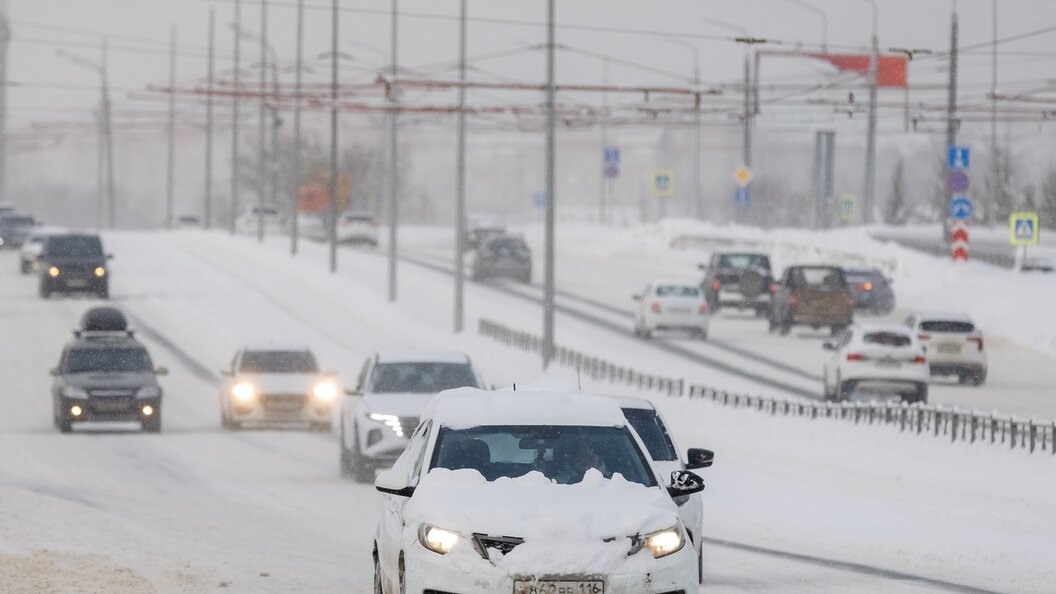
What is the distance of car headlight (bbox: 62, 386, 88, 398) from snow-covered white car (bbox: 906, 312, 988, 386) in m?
18.0

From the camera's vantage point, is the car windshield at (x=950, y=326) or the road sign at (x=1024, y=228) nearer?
the car windshield at (x=950, y=326)

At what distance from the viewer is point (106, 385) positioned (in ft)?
105

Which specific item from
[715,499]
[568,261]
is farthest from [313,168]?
[715,499]

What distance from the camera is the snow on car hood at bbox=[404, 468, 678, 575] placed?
29.1 feet

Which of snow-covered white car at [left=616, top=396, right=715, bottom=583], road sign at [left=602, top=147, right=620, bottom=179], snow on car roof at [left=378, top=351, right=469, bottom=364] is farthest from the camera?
road sign at [left=602, top=147, right=620, bottom=179]

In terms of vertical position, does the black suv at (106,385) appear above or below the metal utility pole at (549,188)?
below

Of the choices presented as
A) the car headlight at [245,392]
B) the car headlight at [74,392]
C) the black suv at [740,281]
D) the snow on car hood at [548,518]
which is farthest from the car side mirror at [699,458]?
the black suv at [740,281]

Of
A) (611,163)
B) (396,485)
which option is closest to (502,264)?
(611,163)

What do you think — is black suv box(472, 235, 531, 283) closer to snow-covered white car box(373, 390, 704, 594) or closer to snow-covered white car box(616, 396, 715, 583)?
snow-covered white car box(616, 396, 715, 583)

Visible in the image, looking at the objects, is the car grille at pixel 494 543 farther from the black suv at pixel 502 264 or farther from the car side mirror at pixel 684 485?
the black suv at pixel 502 264

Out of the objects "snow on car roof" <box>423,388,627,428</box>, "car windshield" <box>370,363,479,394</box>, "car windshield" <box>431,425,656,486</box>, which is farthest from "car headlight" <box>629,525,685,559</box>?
"car windshield" <box>370,363,479,394</box>

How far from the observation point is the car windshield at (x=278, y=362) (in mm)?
33375

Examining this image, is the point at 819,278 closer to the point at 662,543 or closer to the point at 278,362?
the point at 278,362

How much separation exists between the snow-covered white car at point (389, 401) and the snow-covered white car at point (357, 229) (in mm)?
67073
